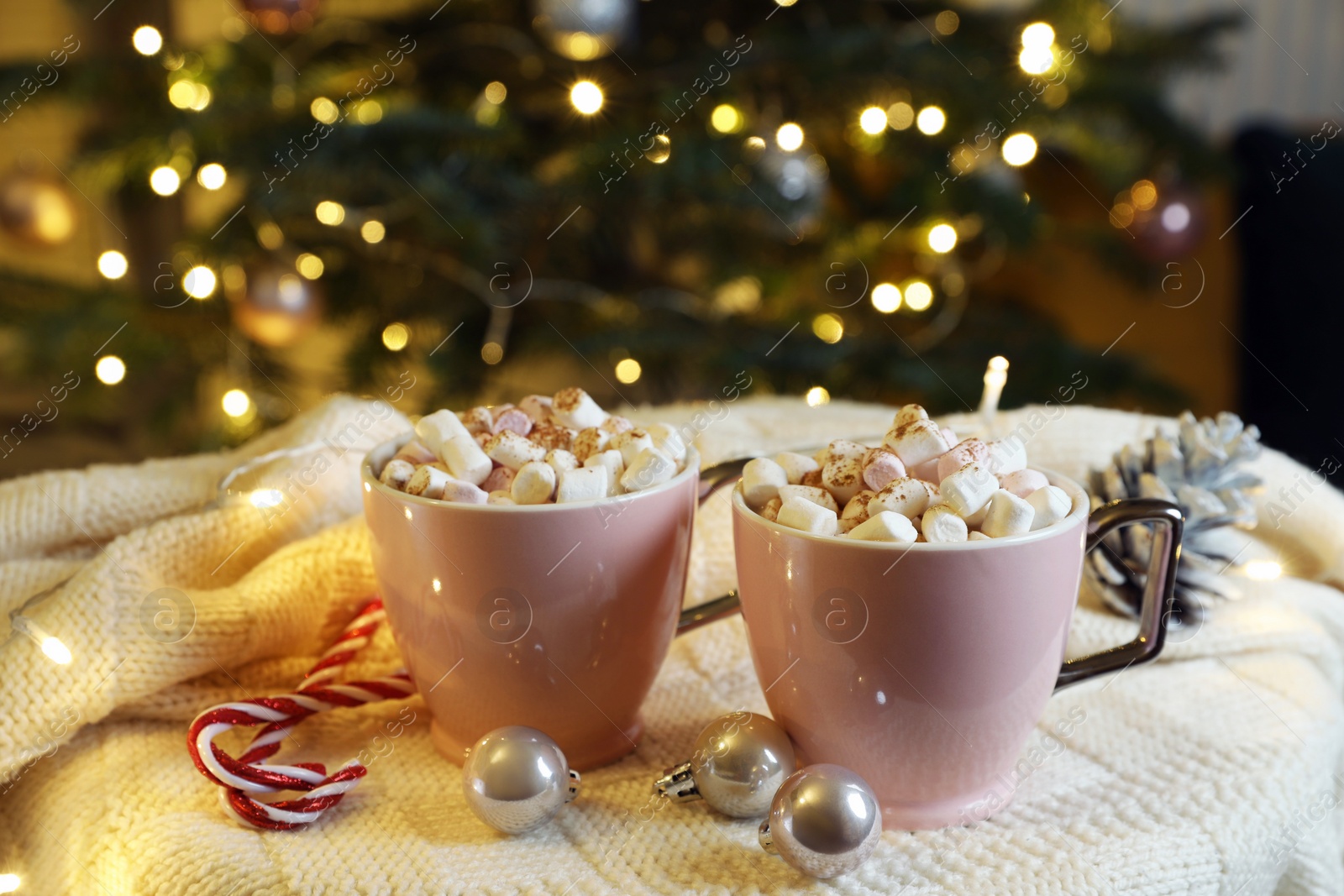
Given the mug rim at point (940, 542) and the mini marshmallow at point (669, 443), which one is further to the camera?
the mini marshmallow at point (669, 443)

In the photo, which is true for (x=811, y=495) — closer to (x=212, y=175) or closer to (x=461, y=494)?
(x=461, y=494)

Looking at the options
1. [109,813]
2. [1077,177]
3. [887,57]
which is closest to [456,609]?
[109,813]

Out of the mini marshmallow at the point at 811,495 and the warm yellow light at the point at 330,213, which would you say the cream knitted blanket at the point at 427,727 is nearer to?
the mini marshmallow at the point at 811,495

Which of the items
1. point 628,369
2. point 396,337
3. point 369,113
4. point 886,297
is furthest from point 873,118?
point 396,337

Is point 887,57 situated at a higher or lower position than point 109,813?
higher

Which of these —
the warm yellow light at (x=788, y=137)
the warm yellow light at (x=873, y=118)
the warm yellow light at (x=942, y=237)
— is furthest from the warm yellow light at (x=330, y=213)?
the warm yellow light at (x=942, y=237)

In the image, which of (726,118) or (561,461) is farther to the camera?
(726,118)

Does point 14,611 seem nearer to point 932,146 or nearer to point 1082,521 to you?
point 1082,521
